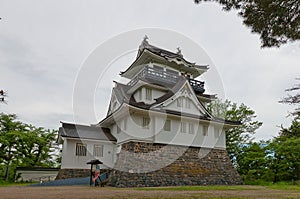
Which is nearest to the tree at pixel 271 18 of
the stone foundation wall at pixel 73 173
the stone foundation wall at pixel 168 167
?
the stone foundation wall at pixel 168 167

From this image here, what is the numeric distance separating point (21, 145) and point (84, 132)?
27.8 ft

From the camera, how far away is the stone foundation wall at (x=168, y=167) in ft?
43.0

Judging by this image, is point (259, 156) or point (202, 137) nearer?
point (202, 137)

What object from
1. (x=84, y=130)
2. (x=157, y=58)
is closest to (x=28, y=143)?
(x=84, y=130)

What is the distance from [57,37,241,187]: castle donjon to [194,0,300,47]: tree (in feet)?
29.8

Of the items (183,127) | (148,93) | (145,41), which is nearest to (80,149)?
(148,93)

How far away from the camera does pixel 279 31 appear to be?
18.7 feet

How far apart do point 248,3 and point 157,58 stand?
13652 millimetres

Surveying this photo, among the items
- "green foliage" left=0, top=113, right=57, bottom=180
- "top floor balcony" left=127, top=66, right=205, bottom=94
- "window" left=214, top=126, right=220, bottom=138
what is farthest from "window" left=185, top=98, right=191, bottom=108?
"green foliage" left=0, top=113, right=57, bottom=180

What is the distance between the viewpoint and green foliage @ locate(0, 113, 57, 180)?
67.7ft

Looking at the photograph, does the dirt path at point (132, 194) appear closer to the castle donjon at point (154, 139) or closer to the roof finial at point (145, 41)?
the castle donjon at point (154, 139)

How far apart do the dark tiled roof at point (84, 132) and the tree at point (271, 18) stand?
13.4m

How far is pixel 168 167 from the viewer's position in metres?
14.4

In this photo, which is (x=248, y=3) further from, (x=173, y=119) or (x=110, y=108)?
(x=110, y=108)
